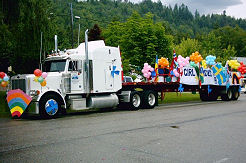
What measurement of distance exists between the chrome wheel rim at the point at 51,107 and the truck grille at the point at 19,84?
3.91 ft

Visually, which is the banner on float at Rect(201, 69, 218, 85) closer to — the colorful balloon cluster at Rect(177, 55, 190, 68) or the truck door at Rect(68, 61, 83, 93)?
the colorful balloon cluster at Rect(177, 55, 190, 68)

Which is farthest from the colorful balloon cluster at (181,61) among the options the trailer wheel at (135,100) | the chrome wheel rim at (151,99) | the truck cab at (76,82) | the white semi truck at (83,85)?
the truck cab at (76,82)

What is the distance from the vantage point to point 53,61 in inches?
572

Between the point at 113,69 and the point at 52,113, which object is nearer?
the point at 52,113

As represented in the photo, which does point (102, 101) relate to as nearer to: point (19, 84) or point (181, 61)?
point (19, 84)

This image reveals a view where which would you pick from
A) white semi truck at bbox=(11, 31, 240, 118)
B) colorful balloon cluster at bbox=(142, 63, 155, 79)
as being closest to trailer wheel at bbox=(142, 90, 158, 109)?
white semi truck at bbox=(11, 31, 240, 118)

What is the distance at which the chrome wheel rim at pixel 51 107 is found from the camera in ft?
41.6

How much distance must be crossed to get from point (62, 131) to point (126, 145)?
9.69ft

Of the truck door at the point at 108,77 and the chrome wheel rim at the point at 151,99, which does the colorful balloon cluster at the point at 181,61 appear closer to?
the chrome wheel rim at the point at 151,99

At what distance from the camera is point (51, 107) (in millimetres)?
12789

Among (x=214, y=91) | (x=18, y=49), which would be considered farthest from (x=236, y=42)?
(x=18, y=49)

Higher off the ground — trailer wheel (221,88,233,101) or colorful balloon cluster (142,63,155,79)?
colorful balloon cluster (142,63,155,79)

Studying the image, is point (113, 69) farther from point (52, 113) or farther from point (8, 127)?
point (8, 127)

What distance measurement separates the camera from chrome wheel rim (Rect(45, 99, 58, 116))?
12.7 m
